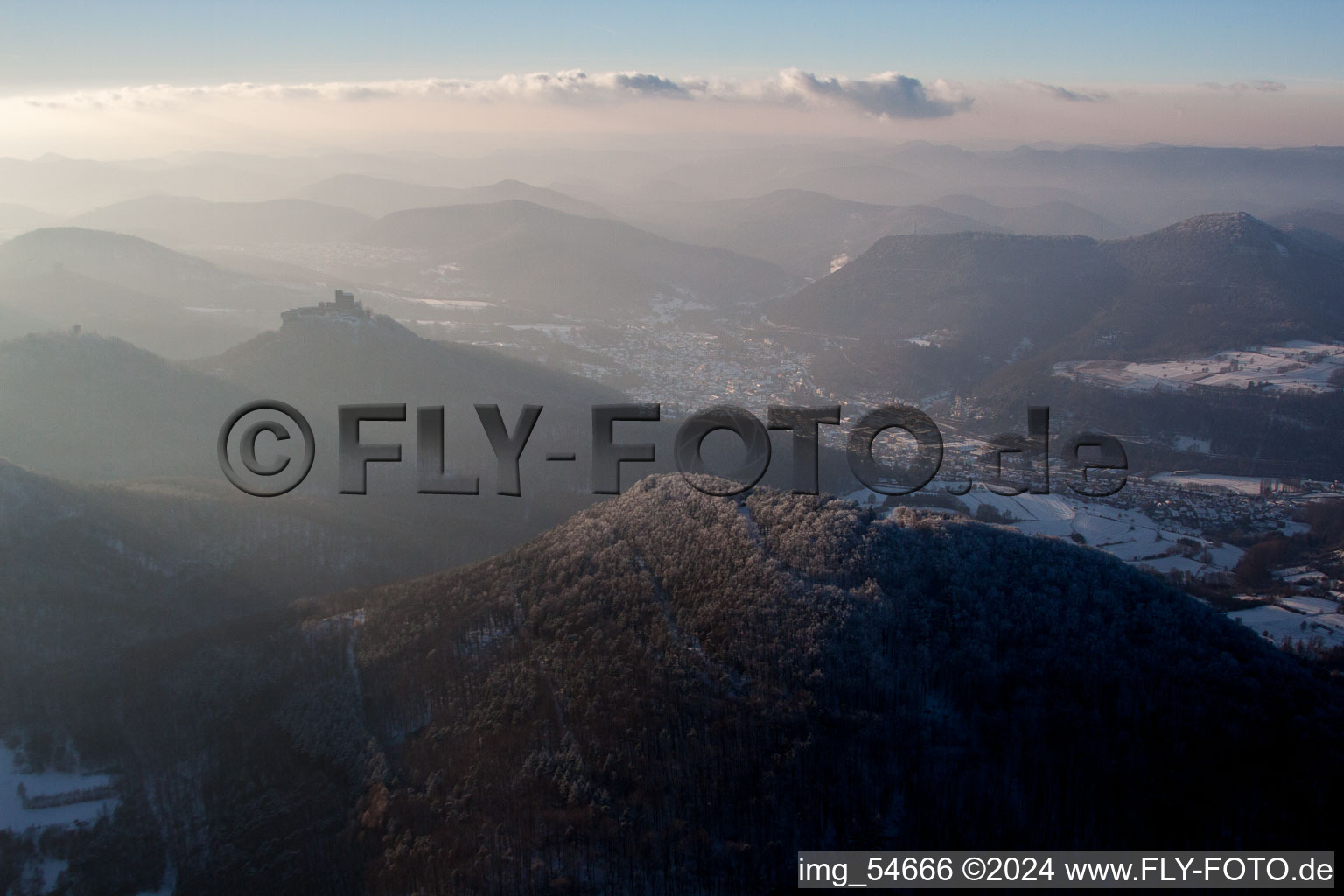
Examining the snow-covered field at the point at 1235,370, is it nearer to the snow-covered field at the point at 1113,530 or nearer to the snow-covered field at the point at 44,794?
the snow-covered field at the point at 1113,530

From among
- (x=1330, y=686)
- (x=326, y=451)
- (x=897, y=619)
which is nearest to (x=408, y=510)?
(x=326, y=451)

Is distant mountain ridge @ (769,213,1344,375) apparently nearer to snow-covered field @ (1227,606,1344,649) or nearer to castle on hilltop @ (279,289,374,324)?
castle on hilltop @ (279,289,374,324)

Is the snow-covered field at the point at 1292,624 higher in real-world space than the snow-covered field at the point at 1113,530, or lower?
lower

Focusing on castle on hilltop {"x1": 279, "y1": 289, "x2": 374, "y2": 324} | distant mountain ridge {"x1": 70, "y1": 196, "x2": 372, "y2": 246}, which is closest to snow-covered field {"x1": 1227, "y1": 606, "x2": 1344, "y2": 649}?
castle on hilltop {"x1": 279, "y1": 289, "x2": 374, "y2": 324}

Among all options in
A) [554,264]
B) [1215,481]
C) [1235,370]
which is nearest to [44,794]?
[1215,481]

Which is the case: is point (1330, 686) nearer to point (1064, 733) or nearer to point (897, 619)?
point (1064, 733)

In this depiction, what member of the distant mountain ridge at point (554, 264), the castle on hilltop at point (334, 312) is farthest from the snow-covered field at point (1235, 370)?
the distant mountain ridge at point (554, 264)
